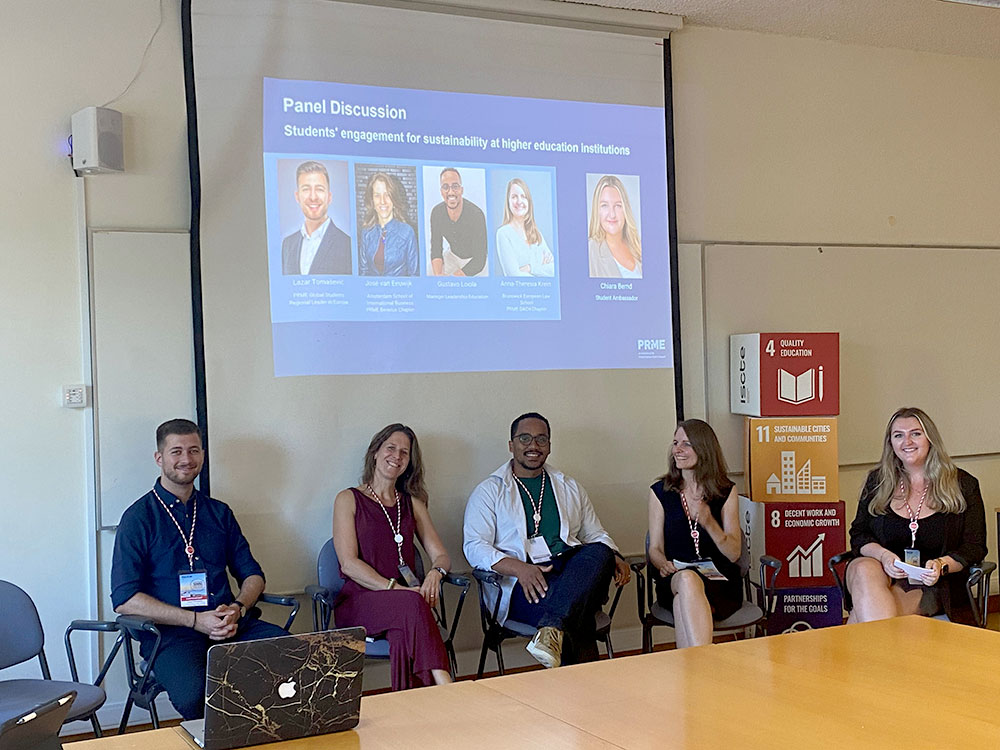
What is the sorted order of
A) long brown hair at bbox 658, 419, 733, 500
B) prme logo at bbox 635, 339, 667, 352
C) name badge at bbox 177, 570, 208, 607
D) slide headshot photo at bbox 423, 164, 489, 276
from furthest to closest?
1. prme logo at bbox 635, 339, 667, 352
2. slide headshot photo at bbox 423, 164, 489, 276
3. long brown hair at bbox 658, 419, 733, 500
4. name badge at bbox 177, 570, 208, 607

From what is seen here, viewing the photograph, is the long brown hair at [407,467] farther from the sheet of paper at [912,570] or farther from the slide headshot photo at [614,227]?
the sheet of paper at [912,570]

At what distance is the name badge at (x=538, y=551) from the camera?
4.70 meters

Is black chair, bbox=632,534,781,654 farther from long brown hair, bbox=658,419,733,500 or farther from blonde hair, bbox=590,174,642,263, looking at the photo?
blonde hair, bbox=590,174,642,263

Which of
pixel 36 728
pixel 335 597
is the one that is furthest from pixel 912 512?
pixel 36 728

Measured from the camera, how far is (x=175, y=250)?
448cm

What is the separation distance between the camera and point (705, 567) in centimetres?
466

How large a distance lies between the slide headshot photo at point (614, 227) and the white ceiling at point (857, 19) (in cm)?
87

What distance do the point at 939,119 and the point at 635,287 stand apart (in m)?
2.28

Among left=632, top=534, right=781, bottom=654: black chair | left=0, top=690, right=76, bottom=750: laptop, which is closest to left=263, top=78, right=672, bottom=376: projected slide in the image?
left=632, top=534, right=781, bottom=654: black chair

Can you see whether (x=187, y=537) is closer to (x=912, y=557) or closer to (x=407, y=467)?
(x=407, y=467)

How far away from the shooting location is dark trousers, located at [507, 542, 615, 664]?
171 inches

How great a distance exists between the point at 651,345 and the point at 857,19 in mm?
2016

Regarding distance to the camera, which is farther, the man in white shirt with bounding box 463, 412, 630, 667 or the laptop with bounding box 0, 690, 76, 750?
the man in white shirt with bounding box 463, 412, 630, 667

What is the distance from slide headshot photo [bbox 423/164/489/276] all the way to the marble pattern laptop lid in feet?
9.87
